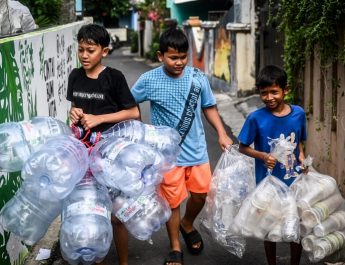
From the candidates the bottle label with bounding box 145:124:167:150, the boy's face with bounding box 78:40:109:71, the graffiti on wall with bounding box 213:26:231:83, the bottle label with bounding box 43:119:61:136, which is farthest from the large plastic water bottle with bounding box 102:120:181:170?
the graffiti on wall with bounding box 213:26:231:83

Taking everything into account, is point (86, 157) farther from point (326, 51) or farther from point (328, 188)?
point (326, 51)

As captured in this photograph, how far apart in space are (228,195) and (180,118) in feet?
2.16

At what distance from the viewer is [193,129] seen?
4453 mm

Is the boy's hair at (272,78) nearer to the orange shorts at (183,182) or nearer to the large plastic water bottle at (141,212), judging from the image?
the orange shorts at (183,182)

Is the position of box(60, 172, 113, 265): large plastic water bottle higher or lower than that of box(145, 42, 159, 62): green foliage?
lower

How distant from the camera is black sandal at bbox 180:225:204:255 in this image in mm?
4781

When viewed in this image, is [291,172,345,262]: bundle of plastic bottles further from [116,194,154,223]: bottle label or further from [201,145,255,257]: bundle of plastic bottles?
[116,194,154,223]: bottle label

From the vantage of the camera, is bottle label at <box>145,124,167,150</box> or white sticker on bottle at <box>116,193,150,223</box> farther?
bottle label at <box>145,124,167,150</box>

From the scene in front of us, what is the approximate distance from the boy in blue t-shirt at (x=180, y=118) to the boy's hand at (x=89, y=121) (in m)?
0.75

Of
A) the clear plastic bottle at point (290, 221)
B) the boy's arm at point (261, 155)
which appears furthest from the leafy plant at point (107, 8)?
the clear plastic bottle at point (290, 221)

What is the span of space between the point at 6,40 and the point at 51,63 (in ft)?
7.78

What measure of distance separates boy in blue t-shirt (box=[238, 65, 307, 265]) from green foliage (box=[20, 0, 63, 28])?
7.44 meters

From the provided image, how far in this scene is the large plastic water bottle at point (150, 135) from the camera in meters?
3.75

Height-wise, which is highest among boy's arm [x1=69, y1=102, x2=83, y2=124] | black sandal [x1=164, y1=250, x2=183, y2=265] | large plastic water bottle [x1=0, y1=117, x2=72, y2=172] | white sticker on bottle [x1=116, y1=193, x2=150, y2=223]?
boy's arm [x1=69, y1=102, x2=83, y2=124]
